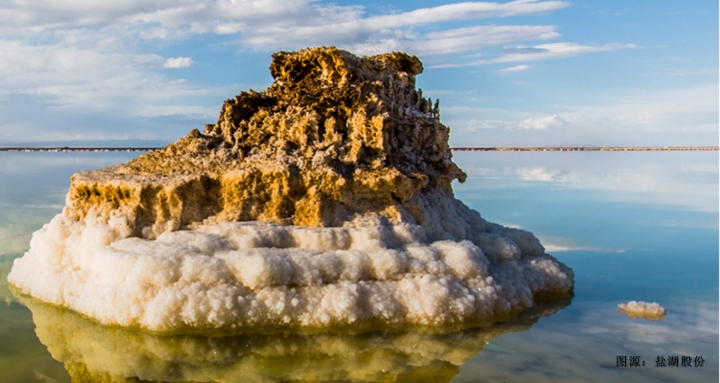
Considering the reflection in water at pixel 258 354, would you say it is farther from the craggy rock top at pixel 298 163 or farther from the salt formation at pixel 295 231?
the craggy rock top at pixel 298 163

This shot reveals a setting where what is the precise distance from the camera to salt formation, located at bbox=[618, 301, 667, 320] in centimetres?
666

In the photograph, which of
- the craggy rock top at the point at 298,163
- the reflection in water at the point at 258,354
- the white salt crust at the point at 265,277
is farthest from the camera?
the craggy rock top at the point at 298,163

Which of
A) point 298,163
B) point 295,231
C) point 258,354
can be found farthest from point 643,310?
point 258,354

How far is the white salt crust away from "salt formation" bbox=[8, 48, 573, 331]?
0.01m

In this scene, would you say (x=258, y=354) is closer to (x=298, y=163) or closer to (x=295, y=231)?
(x=295, y=231)

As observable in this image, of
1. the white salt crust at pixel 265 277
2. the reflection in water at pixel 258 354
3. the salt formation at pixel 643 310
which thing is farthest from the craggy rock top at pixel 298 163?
the salt formation at pixel 643 310

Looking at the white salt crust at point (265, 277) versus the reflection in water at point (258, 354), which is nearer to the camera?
the reflection in water at point (258, 354)

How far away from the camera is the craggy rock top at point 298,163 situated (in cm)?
665

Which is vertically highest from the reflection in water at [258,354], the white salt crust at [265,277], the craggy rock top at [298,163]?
the craggy rock top at [298,163]

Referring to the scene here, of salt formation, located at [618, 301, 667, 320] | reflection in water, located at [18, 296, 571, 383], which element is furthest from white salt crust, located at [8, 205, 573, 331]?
salt formation, located at [618, 301, 667, 320]

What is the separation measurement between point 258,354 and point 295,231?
61.9 inches

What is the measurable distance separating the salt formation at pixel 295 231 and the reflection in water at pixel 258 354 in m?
0.20

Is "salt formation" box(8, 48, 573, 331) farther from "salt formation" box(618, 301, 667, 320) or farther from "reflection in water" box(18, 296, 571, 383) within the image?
"salt formation" box(618, 301, 667, 320)

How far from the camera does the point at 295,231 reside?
20.8 feet
